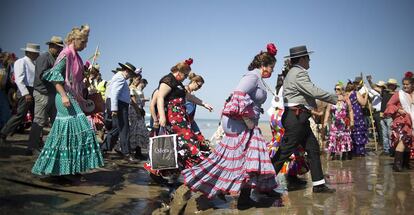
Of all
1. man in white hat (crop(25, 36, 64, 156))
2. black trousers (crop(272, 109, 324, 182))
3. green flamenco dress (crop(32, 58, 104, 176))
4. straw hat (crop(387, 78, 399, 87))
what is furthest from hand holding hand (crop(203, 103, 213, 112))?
straw hat (crop(387, 78, 399, 87))

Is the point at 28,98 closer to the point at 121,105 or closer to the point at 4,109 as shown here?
the point at 121,105

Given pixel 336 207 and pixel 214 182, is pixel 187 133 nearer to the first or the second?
pixel 214 182

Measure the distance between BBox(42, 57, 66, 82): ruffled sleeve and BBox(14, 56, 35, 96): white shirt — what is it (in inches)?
106

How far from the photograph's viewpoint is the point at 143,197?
4699 mm

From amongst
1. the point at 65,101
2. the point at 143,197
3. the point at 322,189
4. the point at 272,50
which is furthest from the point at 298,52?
the point at 65,101

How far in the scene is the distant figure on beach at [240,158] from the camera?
4298 millimetres

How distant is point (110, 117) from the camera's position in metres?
8.30

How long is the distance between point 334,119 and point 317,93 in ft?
16.2

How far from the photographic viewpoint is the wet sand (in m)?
3.95

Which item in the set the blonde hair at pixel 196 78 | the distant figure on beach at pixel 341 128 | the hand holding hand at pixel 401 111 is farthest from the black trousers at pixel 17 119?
the hand holding hand at pixel 401 111

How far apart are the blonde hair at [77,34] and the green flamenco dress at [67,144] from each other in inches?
12.5

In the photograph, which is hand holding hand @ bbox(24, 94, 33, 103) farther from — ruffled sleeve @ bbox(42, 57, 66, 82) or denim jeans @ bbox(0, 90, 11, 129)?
ruffled sleeve @ bbox(42, 57, 66, 82)

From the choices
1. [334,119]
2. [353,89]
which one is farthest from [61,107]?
[353,89]

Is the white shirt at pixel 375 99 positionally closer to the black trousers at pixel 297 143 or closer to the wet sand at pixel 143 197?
the wet sand at pixel 143 197
